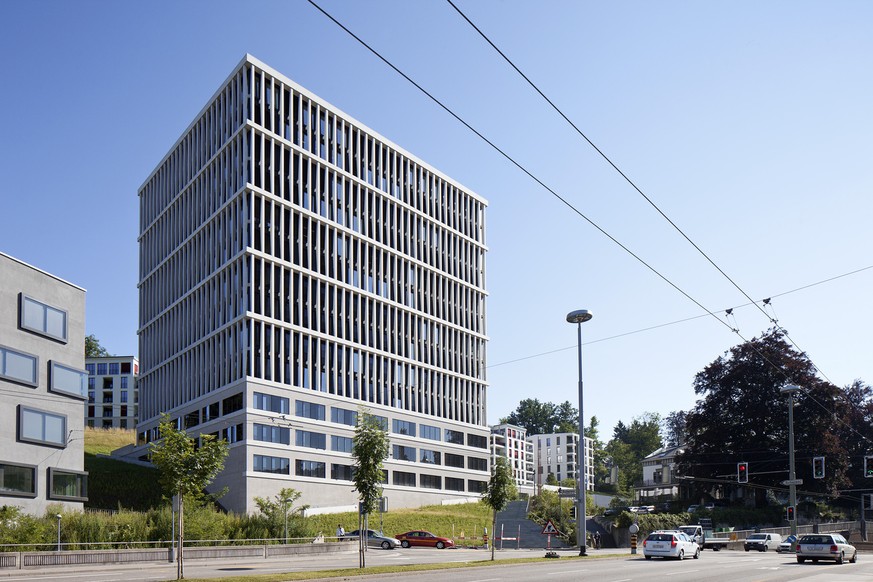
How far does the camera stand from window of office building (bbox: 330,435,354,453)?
85.1 m

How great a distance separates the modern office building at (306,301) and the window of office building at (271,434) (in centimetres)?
19

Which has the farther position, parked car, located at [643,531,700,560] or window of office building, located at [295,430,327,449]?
window of office building, located at [295,430,327,449]

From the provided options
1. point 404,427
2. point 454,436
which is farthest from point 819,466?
point 454,436

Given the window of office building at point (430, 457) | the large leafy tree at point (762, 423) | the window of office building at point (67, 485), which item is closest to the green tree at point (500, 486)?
the window of office building at point (67, 485)

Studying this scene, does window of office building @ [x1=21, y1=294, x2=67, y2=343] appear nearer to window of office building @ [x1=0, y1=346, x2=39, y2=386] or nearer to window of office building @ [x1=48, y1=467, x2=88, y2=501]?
window of office building @ [x1=0, y1=346, x2=39, y2=386]

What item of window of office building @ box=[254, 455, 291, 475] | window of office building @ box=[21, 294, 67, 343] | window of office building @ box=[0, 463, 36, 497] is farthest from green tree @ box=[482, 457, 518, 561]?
window of office building @ box=[254, 455, 291, 475]

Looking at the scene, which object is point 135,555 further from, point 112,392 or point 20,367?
point 112,392

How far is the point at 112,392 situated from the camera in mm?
152500

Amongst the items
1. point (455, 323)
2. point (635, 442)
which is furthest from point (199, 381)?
point (635, 442)

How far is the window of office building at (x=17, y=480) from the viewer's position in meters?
45.3

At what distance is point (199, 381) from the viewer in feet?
285

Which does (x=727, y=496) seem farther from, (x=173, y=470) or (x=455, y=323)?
(x=173, y=470)

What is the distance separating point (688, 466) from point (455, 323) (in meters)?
31.2

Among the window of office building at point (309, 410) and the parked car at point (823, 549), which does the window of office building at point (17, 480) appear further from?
the parked car at point (823, 549)
